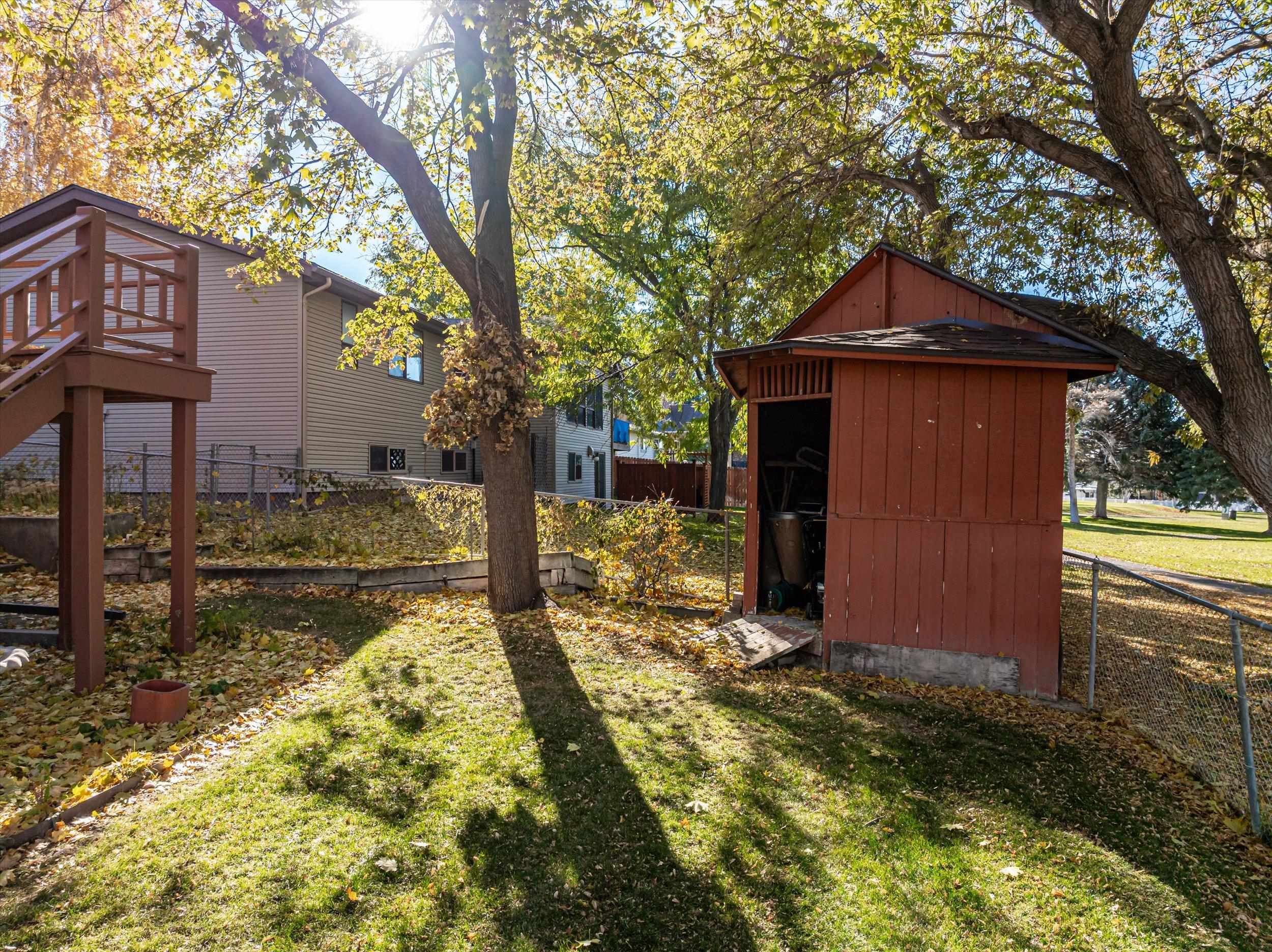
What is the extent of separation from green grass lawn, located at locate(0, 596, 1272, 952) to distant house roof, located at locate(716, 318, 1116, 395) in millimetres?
3109

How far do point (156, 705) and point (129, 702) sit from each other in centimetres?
61

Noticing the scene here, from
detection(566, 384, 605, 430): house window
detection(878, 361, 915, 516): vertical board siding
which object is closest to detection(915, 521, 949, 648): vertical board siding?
detection(878, 361, 915, 516): vertical board siding

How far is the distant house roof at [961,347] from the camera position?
6121mm

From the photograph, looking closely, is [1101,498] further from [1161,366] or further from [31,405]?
[31,405]

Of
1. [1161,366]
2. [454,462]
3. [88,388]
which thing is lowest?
[454,462]

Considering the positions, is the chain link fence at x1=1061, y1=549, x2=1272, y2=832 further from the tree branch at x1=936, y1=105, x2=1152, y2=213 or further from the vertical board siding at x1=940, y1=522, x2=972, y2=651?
the tree branch at x1=936, y1=105, x2=1152, y2=213

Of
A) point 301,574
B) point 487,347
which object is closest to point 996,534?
point 487,347

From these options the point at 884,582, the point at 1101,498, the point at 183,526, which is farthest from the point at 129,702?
the point at 1101,498

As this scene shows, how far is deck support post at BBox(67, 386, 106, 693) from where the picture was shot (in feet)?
17.0

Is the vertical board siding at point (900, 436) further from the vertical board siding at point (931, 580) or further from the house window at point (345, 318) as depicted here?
the house window at point (345, 318)

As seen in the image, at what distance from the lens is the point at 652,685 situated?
600 centimetres

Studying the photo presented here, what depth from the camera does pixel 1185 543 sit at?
24.7m

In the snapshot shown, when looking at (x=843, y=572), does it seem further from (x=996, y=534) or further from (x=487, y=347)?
(x=487, y=347)

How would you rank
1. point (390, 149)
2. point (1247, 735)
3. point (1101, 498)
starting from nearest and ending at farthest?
point (1247, 735) → point (390, 149) → point (1101, 498)
